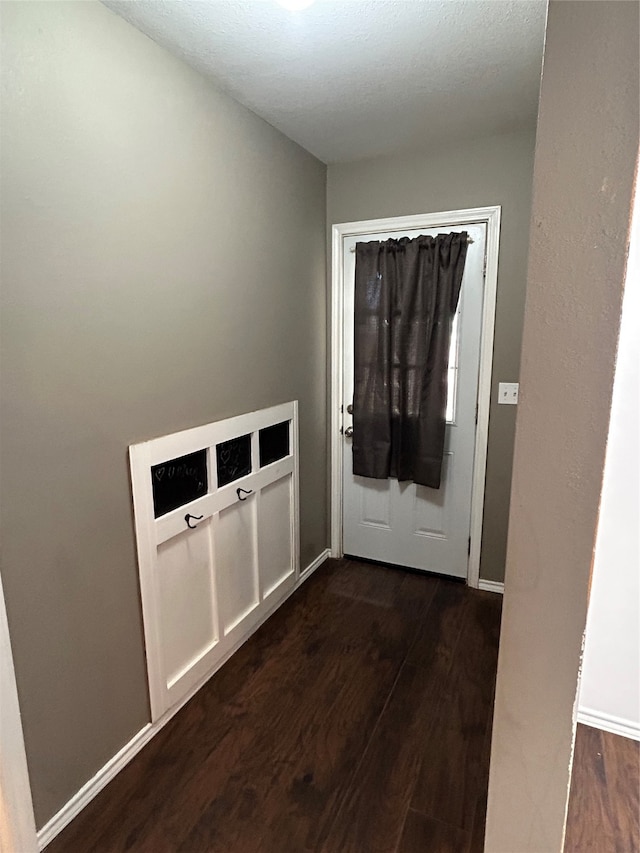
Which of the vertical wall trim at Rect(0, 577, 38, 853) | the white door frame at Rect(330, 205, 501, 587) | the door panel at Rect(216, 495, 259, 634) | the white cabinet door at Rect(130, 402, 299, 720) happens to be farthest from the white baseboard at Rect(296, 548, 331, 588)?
the vertical wall trim at Rect(0, 577, 38, 853)

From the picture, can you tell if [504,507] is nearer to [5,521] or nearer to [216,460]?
[216,460]

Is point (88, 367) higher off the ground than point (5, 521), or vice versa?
point (88, 367)

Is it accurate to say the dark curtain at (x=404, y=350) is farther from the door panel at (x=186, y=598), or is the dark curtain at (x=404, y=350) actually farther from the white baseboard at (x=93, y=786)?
the white baseboard at (x=93, y=786)

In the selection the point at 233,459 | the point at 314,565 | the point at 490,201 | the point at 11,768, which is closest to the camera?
the point at 11,768

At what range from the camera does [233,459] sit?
212 centimetres

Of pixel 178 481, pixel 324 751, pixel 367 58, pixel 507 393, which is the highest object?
pixel 367 58

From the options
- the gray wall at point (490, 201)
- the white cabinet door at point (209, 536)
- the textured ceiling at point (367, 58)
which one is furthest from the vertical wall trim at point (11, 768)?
the gray wall at point (490, 201)

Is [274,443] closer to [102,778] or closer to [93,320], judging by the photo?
[93,320]

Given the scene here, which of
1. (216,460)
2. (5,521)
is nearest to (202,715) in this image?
(216,460)

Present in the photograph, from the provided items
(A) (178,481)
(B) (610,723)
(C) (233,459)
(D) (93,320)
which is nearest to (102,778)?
(A) (178,481)

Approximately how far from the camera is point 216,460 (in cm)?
198

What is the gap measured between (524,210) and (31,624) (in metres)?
2.64

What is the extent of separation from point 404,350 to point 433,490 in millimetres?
850

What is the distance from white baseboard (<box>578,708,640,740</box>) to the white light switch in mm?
1414
